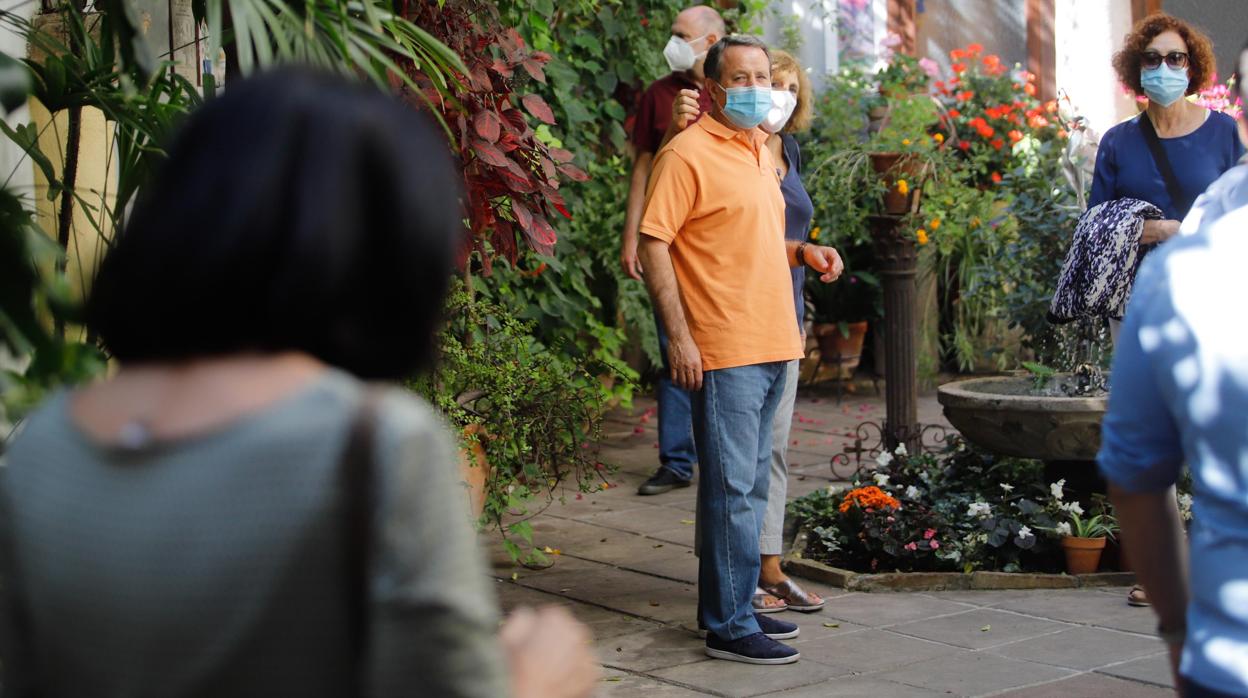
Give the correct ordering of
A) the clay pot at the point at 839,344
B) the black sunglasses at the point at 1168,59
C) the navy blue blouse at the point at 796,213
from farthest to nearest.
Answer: the clay pot at the point at 839,344
the black sunglasses at the point at 1168,59
the navy blue blouse at the point at 796,213

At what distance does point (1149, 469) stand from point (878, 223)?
5106mm

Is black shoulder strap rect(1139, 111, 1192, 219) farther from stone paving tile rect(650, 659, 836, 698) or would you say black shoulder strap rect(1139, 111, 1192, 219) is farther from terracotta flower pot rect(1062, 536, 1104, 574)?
stone paving tile rect(650, 659, 836, 698)

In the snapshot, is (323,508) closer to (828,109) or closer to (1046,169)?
(1046,169)

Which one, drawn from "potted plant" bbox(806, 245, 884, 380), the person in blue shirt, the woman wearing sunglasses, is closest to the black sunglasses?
the woman wearing sunglasses

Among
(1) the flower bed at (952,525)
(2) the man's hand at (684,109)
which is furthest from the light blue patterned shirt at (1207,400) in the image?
(1) the flower bed at (952,525)

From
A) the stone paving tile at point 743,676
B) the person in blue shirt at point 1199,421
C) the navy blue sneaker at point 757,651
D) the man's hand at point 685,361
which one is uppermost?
the person in blue shirt at point 1199,421

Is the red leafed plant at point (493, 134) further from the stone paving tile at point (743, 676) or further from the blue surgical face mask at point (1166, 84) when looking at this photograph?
the blue surgical face mask at point (1166, 84)

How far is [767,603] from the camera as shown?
198 inches

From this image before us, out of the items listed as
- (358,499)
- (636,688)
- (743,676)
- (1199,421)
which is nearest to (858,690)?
(743,676)

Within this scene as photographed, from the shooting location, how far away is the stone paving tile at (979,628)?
15.4 feet

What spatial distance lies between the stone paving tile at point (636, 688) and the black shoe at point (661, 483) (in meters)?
2.71

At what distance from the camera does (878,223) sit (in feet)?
22.5

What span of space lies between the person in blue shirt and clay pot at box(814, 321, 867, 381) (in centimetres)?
801

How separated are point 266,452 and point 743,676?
334 centimetres
